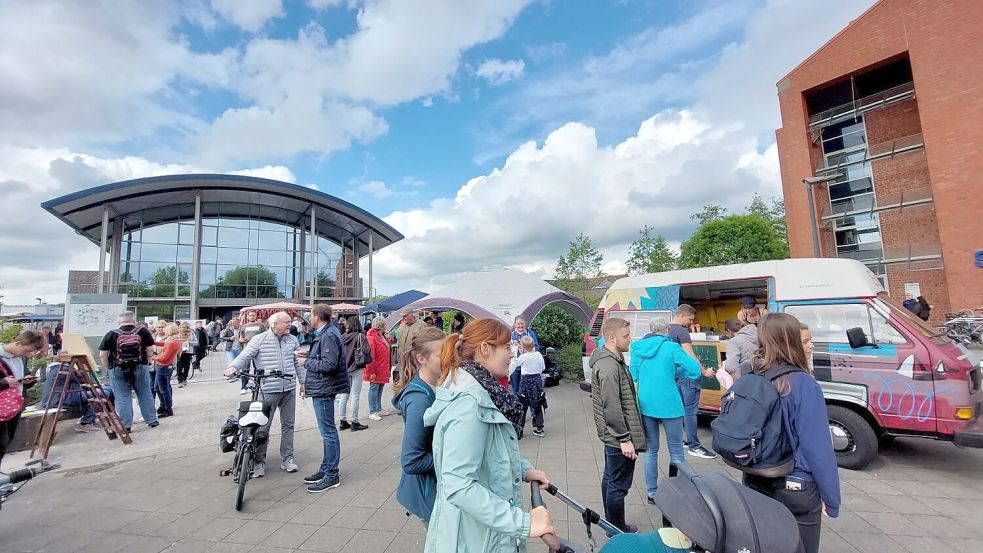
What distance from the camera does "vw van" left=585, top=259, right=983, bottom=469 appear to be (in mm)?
4086

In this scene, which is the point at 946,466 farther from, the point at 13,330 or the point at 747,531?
the point at 13,330

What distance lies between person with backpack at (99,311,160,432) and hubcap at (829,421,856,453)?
9868mm

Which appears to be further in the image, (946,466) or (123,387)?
(123,387)

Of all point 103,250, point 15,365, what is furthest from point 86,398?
point 103,250

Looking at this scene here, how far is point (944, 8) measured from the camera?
1658 centimetres

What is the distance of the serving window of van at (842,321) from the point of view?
4.52 metres

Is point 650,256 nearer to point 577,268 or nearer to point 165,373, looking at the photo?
point 577,268

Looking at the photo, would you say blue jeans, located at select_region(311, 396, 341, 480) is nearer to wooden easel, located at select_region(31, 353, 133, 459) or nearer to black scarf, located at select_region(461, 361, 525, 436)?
black scarf, located at select_region(461, 361, 525, 436)

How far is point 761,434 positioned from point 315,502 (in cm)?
405

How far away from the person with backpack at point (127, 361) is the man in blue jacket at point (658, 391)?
7.57m

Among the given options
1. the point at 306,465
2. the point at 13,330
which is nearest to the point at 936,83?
the point at 306,465

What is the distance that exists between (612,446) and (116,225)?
3540 centimetres

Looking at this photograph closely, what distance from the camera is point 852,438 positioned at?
14.9 ft

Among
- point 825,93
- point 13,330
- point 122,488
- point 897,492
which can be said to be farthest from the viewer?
point 825,93
